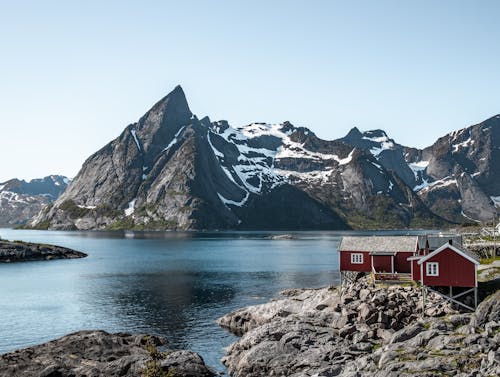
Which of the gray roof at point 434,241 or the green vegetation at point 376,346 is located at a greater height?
the gray roof at point 434,241

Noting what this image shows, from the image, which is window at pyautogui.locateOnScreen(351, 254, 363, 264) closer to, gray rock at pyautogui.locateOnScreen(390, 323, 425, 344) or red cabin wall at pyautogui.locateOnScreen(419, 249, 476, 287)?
red cabin wall at pyautogui.locateOnScreen(419, 249, 476, 287)

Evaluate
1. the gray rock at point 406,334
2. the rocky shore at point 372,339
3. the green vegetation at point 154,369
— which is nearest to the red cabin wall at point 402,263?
the rocky shore at point 372,339

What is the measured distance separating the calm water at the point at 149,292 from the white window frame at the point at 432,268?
22376mm

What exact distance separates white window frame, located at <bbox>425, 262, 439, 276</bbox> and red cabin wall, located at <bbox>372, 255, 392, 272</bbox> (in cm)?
1503

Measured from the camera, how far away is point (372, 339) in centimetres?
4716

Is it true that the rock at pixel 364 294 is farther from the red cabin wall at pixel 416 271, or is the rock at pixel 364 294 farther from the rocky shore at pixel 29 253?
the rocky shore at pixel 29 253

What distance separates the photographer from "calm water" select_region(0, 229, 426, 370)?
6206cm

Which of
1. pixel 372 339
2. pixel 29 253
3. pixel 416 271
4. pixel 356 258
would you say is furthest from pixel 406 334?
pixel 29 253

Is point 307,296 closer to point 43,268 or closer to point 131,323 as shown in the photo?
point 131,323

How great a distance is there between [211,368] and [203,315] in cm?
2416

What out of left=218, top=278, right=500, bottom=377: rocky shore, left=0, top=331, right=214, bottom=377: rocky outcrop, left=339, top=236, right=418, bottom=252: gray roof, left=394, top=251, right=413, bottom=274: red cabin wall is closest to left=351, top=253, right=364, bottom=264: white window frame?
left=339, top=236, right=418, bottom=252: gray roof

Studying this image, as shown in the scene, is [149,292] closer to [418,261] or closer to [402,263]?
[402,263]

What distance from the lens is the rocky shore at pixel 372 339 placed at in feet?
120

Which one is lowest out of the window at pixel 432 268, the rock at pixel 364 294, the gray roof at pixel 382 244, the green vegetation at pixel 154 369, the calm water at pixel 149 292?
the calm water at pixel 149 292
